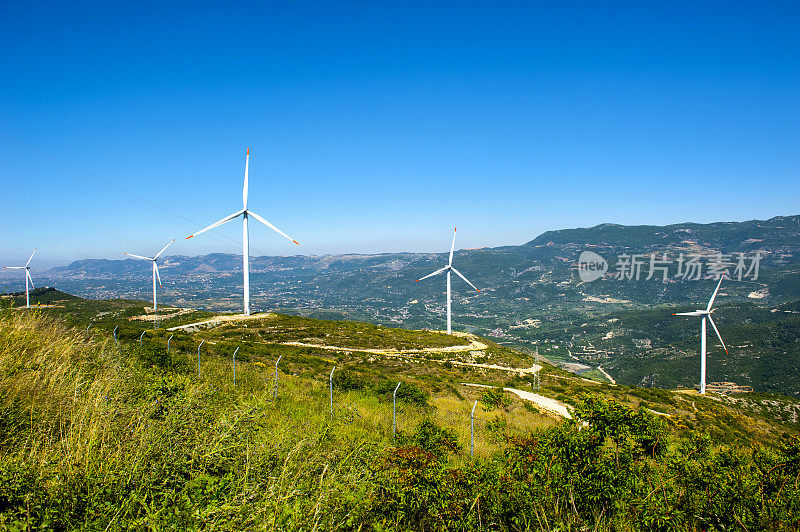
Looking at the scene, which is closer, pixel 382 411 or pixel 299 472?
pixel 299 472

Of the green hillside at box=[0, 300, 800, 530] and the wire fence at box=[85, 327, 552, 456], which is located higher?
the green hillside at box=[0, 300, 800, 530]

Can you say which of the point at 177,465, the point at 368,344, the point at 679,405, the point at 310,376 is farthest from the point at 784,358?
the point at 177,465

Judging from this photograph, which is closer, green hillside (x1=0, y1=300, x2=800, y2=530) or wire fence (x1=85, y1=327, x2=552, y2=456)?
green hillside (x1=0, y1=300, x2=800, y2=530)

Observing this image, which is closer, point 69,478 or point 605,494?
point 69,478

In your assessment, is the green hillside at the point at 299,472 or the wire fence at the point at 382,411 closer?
the green hillside at the point at 299,472

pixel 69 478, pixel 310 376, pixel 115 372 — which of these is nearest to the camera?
pixel 69 478

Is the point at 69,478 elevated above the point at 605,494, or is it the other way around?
the point at 69,478

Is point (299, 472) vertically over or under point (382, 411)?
over

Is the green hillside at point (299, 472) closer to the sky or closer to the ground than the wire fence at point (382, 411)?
closer to the sky

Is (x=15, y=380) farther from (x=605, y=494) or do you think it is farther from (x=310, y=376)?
(x=310, y=376)

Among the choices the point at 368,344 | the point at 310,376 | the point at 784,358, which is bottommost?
the point at 784,358

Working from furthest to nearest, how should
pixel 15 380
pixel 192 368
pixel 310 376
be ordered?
pixel 310 376 → pixel 192 368 → pixel 15 380
